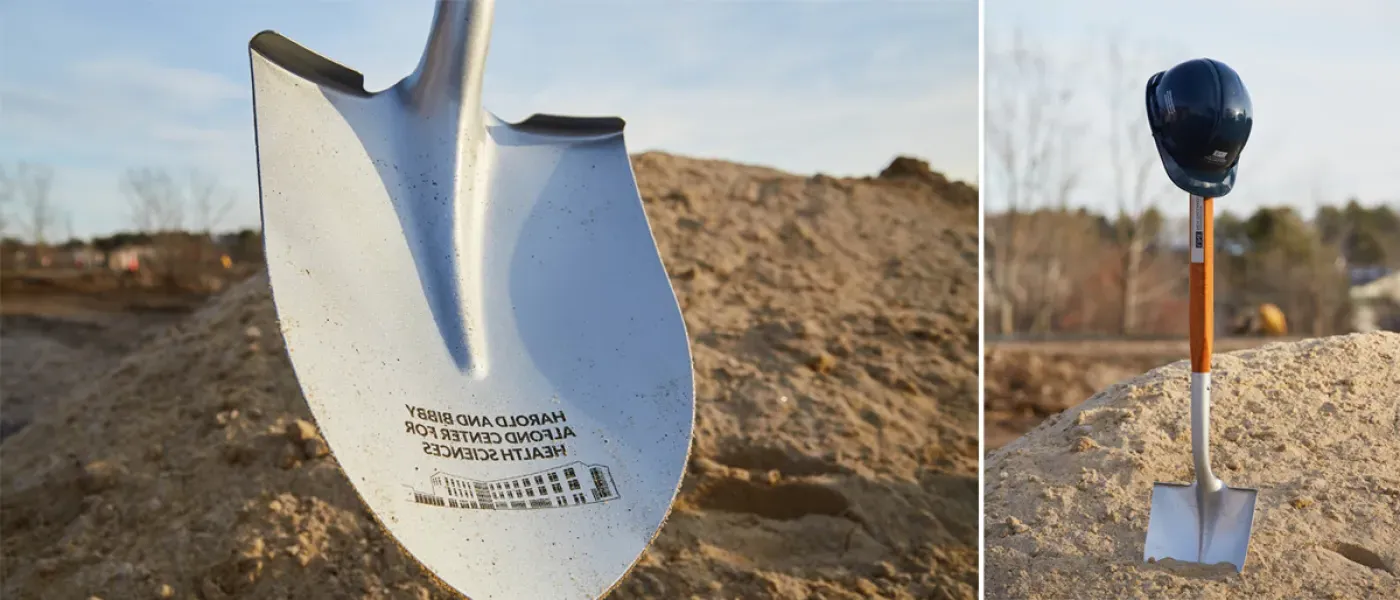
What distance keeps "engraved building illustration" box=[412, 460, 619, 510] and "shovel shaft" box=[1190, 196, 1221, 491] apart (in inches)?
62.9

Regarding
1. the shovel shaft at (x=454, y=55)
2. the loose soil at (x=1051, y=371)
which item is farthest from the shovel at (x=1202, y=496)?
the loose soil at (x=1051, y=371)

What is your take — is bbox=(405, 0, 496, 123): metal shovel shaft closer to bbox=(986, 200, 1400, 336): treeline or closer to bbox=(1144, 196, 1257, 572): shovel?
bbox=(1144, 196, 1257, 572): shovel

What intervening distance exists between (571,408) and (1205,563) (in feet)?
5.66

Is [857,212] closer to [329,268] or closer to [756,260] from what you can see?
[756,260]

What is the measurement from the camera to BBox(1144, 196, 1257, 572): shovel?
2863mm

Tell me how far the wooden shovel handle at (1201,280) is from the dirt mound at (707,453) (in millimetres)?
1593

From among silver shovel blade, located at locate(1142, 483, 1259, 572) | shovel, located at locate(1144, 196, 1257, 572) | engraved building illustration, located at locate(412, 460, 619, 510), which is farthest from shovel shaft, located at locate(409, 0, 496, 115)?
silver shovel blade, located at locate(1142, 483, 1259, 572)

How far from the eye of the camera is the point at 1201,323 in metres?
2.89

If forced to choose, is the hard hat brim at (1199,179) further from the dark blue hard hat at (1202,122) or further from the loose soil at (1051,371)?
the loose soil at (1051,371)

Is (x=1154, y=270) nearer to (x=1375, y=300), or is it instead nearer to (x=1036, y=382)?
(x=1375, y=300)

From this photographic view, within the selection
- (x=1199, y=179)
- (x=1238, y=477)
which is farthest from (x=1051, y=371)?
(x=1199, y=179)

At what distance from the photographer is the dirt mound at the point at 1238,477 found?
2.83m

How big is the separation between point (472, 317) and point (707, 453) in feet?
6.92

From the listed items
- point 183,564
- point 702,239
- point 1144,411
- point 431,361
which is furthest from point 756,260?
point 431,361
